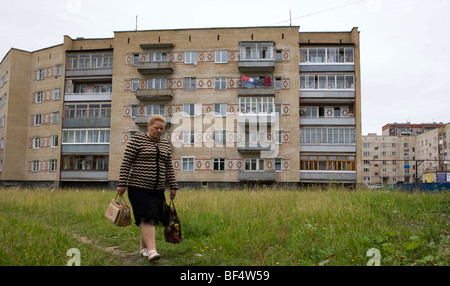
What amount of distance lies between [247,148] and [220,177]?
4.41m

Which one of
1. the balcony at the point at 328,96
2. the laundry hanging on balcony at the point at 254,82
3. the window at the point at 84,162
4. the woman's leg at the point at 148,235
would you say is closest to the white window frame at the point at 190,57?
the laundry hanging on balcony at the point at 254,82

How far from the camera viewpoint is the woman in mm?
5348

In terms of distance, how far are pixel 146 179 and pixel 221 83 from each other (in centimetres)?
3428

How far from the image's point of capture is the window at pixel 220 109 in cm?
3847

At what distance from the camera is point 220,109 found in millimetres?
38562

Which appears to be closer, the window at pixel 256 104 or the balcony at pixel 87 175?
the window at pixel 256 104

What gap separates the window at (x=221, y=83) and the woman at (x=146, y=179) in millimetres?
33657

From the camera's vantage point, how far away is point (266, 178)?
36.4 metres

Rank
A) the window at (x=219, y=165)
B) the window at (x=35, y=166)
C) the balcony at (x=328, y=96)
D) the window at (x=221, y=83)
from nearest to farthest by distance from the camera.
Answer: the balcony at (x=328, y=96) → the window at (x=219, y=165) → the window at (x=221, y=83) → the window at (x=35, y=166)

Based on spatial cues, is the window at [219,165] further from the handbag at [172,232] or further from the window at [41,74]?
the handbag at [172,232]

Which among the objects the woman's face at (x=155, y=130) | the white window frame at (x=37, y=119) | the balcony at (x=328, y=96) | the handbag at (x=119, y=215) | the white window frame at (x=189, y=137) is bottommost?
the handbag at (x=119, y=215)

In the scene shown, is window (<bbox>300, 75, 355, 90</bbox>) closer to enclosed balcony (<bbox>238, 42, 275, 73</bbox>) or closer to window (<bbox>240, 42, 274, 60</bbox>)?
enclosed balcony (<bbox>238, 42, 275, 73</bbox>)

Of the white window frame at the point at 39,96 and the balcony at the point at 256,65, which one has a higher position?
the balcony at the point at 256,65
